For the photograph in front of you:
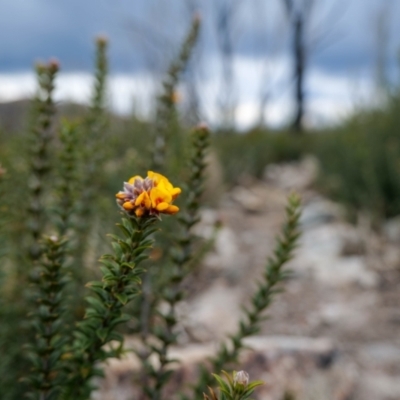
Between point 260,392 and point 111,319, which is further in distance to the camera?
point 260,392

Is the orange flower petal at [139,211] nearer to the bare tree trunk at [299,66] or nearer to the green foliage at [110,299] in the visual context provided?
the green foliage at [110,299]

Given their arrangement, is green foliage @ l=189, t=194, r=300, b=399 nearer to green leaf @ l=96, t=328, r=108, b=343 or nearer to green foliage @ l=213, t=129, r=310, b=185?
green leaf @ l=96, t=328, r=108, b=343

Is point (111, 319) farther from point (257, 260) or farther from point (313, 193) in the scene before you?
point (313, 193)

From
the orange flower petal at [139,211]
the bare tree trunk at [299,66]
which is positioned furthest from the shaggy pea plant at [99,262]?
the bare tree trunk at [299,66]

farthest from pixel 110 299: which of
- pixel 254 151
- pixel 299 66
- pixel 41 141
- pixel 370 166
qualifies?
pixel 299 66

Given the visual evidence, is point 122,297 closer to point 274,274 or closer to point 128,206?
point 128,206

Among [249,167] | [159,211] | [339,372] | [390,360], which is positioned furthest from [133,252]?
[249,167]

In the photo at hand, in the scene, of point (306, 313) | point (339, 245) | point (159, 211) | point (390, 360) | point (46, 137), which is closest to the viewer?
point (159, 211)
